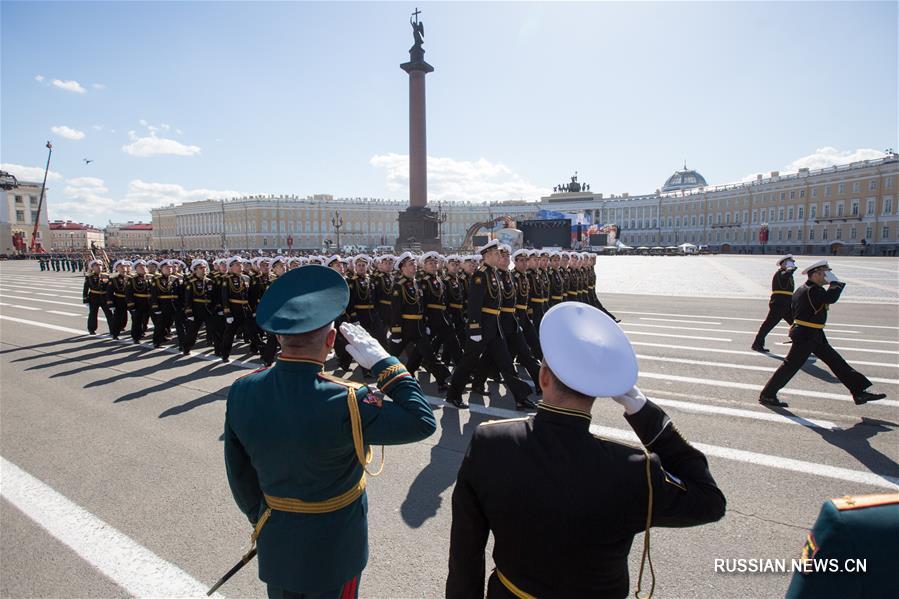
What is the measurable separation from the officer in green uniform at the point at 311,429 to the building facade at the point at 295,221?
99172 mm

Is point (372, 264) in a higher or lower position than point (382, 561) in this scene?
higher

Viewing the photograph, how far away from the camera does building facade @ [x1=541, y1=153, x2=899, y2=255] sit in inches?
2475

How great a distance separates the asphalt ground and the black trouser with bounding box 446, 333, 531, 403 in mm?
304

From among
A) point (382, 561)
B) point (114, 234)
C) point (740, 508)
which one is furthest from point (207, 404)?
point (114, 234)

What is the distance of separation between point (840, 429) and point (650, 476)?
5440mm

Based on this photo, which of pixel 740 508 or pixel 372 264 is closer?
pixel 740 508

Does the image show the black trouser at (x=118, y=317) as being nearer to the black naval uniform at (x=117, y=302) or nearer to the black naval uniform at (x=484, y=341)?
the black naval uniform at (x=117, y=302)

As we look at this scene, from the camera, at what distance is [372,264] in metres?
12.3

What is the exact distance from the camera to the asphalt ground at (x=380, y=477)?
3.15 metres

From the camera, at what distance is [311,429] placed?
1.81 meters

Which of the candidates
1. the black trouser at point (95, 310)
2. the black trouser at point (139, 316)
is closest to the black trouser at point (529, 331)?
the black trouser at point (139, 316)

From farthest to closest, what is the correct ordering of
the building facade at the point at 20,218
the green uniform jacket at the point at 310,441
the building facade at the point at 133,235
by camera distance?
the building facade at the point at 133,235
the building facade at the point at 20,218
the green uniform jacket at the point at 310,441

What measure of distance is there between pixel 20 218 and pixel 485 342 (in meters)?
112

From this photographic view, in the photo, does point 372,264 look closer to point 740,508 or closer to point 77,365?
point 77,365
